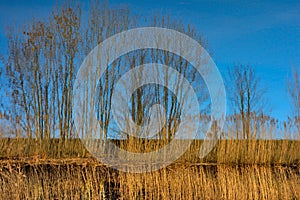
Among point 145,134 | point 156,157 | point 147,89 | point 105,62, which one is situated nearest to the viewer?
point 156,157

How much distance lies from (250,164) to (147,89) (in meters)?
3.27

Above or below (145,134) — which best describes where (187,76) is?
above

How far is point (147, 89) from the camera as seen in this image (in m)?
8.96

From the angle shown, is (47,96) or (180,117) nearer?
(47,96)

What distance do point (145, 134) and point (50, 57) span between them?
216 centimetres

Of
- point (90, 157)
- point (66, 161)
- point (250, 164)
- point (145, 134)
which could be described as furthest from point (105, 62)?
point (250, 164)

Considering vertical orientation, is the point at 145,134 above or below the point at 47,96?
below

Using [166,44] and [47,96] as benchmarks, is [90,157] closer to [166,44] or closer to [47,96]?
[47,96]

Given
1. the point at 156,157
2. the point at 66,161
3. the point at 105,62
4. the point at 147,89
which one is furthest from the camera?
the point at 147,89

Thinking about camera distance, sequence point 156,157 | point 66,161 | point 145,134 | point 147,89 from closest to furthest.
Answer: point 66,161 < point 156,157 < point 145,134 < point 147,89

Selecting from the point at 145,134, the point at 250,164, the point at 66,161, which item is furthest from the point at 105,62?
the point at 250,164

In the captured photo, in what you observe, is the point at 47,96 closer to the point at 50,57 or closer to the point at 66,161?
the point at 50,57

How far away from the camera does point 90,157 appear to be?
21.5ft

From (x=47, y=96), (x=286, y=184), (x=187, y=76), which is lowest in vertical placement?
(x=286, y=184)
